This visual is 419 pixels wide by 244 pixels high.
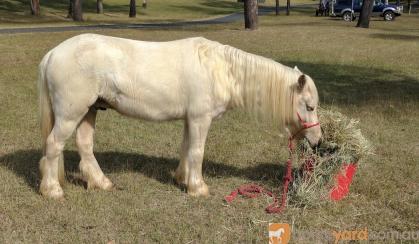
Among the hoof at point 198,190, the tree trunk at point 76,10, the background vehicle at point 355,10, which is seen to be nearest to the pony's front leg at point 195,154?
the hoof at point 198,190

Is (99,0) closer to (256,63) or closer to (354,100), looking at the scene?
(354,100)

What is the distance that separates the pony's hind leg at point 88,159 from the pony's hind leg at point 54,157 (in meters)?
0.32

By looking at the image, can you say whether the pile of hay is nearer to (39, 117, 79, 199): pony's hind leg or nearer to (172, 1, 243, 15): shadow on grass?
(39, 117, 79, 199): pony's hind leg

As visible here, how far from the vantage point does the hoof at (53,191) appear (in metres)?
5.43

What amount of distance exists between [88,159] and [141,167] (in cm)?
103

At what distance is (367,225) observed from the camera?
502cm

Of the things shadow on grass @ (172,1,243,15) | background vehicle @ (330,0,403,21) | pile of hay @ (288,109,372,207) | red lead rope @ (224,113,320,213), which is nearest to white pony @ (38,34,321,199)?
red lead rope @ (224,113,320,213)

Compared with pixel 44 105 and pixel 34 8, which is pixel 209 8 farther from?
pixel 44 105

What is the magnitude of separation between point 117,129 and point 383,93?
22.4ft

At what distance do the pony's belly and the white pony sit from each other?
0.04 ft

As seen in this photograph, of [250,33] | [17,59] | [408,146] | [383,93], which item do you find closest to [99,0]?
[250,33]

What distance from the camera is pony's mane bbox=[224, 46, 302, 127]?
5.36m

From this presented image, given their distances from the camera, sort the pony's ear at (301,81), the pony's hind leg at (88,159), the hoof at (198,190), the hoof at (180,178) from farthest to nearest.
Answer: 1. the hoof at (180,178)
2. the pony's hind leg at (88,159)
3. the hoof at (198,190)
4. the pony's ear at (301,81)

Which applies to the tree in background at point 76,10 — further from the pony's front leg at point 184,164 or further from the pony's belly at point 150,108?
the pony's belly at point 150,108
